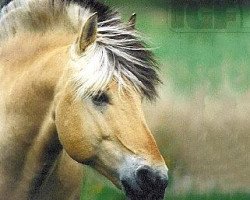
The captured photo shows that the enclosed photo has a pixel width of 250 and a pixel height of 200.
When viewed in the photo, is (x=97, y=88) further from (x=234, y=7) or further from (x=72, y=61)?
(x=234, y=7)

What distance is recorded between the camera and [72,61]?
1.65 m

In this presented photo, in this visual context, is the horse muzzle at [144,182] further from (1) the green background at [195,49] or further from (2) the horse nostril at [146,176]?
(1) the green background at [195,49]

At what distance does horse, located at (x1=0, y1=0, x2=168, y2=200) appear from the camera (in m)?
1.61

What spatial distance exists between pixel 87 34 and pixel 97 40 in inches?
1.6

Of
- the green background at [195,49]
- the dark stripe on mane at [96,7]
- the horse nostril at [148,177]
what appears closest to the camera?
the horse nostril at [148,177]

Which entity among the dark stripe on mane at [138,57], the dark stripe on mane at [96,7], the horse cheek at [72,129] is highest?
the dark stripe on mane at [96,7]

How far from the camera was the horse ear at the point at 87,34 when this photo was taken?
1.62 m

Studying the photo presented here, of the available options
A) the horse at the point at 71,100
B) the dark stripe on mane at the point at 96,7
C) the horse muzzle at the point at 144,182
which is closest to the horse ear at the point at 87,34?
the horse at the point at 71,100

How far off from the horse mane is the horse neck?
6cm

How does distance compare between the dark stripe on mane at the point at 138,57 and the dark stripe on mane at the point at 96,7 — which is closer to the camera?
the dark stripe on mane at the point at 138,57

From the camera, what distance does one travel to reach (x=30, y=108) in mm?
1709

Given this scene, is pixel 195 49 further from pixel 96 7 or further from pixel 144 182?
pixel 144 182

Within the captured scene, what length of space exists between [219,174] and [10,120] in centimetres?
89

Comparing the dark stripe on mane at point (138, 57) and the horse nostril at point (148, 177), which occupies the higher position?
the dark stripe on mane at point (138, 57)
